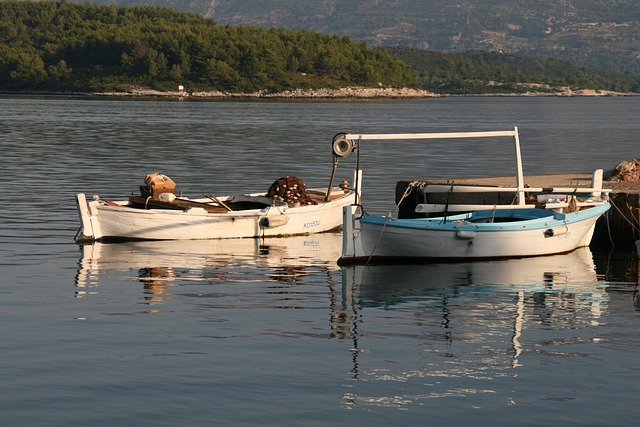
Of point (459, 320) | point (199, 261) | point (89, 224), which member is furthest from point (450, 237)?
point (89, 224)

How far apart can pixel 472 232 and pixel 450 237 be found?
20.3 inches

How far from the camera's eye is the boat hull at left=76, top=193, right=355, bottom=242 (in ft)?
A: 99.7

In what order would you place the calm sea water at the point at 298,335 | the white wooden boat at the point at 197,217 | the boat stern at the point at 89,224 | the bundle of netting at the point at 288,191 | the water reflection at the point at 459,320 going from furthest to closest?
the bundle of netting at the point at 288,191
the white wooden boat at the point at 197,217
the boat stern at the point at 89,224
the water reflection at the point at 459,320
the calm sea water at the point at 298,335

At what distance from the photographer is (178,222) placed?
30734mm

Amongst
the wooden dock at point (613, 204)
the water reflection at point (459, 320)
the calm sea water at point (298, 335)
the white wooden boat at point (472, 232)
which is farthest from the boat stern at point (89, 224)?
the wooden dock at point (613, 204)

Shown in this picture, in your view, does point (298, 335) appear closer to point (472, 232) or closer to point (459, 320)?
point (459, 320)

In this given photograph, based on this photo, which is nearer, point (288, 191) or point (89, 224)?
point (89, 224)

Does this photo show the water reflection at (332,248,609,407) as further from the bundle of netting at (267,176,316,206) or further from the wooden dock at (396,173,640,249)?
the bundle of netting at (267,176,316,206)

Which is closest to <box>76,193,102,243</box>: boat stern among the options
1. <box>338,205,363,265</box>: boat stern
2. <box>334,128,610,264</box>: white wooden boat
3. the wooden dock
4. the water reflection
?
<box>334,128,610,264</box>: white wooden boat

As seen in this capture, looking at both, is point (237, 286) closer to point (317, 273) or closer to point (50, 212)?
point (317, 273)

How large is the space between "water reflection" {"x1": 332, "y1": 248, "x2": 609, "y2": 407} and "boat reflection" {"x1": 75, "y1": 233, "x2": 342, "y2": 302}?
187cm

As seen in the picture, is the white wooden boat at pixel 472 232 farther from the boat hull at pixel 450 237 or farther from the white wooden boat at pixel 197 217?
the white wooden boat at pixel 197 217

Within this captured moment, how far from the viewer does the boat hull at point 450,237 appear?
26953 millimetres

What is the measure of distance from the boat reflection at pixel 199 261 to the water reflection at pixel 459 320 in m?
1.87
